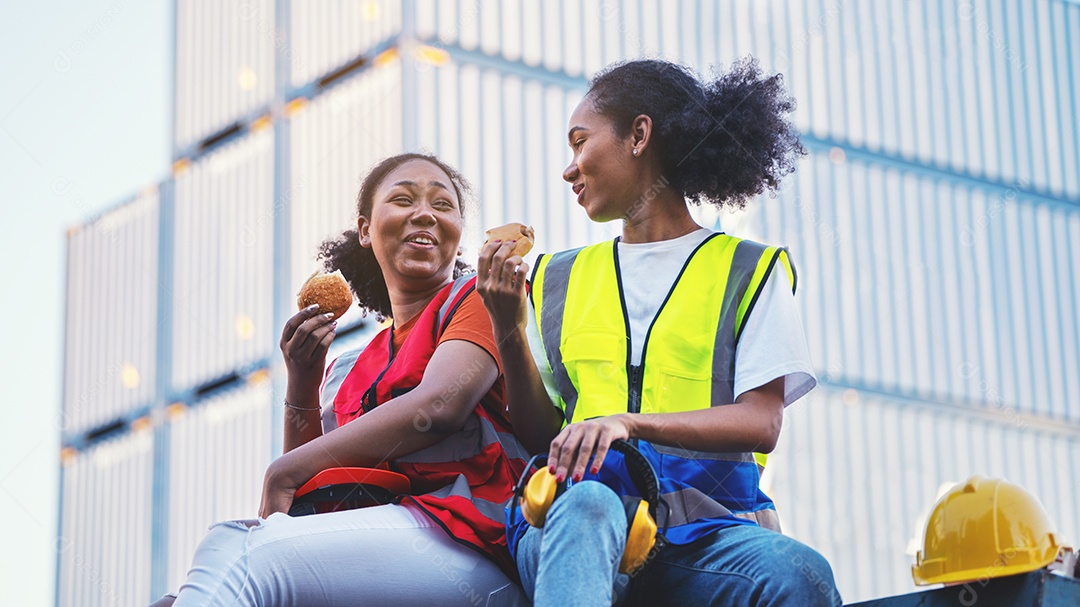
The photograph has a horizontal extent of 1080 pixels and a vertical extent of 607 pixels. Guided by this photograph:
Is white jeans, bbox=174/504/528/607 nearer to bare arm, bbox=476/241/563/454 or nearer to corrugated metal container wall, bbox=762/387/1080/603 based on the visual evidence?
bare arm, bbox=476/241/563/454

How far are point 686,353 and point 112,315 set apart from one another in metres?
34.0

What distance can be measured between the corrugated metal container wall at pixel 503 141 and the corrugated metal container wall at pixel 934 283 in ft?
12.9

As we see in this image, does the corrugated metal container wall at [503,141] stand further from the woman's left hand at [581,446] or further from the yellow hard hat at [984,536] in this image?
the woman's left hand at [581,446]

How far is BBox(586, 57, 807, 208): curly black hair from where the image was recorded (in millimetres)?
4602

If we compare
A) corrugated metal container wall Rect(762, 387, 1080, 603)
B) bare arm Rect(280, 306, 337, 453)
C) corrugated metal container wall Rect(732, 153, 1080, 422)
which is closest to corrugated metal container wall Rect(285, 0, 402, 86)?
corrugated metal container wall Rect(732, 153, 1080, 422)

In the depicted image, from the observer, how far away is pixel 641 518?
3.71 meters

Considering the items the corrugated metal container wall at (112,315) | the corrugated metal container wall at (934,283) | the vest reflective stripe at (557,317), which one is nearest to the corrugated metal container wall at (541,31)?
the corrugated metal container wall at (934,283)

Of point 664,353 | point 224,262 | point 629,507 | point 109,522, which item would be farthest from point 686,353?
point 109,522

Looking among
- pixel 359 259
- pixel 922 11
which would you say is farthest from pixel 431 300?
pixel 922 11

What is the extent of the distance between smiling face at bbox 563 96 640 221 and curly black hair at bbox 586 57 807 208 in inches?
2.2

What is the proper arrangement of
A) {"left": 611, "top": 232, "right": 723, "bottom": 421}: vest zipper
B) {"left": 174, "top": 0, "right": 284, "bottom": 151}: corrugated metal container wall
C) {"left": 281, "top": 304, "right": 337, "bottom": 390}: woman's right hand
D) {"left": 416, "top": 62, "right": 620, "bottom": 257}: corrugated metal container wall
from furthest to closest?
{"left": 174, "top": 0, "right": 284, "bottom": 151}: corrugated metal container wall → {"left": 416, "top": 62, "right": 620, "bottom": 257}: corrugated metal container wall → {"left": 281, "top": 304, "right": 337, "bottom": 390}: woman's right hand → {"left": 611, "top": 232, "right": 723, "bottom": 421}: vest zipper

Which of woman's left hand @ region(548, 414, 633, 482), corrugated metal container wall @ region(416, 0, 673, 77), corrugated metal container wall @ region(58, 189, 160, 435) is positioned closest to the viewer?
woman's left hand @ region(548, 414, 633, 482)

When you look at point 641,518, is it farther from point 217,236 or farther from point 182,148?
point 182,148

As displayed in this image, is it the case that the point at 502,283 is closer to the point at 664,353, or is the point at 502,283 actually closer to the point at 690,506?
the point at 664,353
